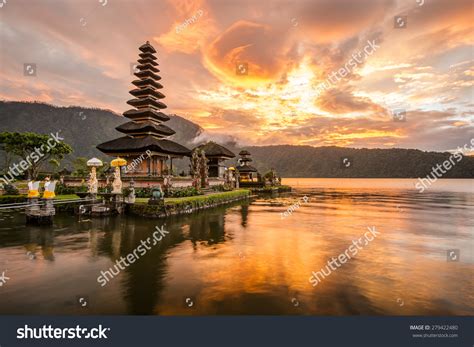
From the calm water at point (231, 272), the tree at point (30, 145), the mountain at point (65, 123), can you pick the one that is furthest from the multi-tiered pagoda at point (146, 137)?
the mountain at point (65, 123)

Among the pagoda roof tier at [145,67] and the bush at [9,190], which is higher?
the pagoda roof tier at [145,67]

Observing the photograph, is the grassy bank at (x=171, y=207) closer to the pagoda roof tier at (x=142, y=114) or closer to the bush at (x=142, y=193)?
the bush at (x=142, y=193)

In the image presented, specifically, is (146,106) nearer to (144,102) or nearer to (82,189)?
(144,102)

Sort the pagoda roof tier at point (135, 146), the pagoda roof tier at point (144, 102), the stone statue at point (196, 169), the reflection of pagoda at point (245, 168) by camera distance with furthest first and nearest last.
A: the reflection of pagoda at point (245, 168)
the pagoda roof tier at point (144, 102)
the stone statue at point (196, 169)
the pagoda roof tier at point (135, 146)

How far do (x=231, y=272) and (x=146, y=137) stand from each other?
2941cm

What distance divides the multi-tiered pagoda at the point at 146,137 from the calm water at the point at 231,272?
57.8ft

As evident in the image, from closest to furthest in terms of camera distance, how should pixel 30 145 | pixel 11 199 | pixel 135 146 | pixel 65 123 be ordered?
pixel 11 199 → pixel 135 146 → pixel 30 145 → pixel 65 123

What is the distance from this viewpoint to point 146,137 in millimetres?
35344

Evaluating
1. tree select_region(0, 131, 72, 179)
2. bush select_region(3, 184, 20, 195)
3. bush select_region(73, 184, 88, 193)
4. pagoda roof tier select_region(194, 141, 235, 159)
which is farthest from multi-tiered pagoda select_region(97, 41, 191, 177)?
tree select_region(0, 131, 72, 179)

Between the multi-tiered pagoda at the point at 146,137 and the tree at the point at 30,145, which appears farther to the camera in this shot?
the tree at the point at 30,145

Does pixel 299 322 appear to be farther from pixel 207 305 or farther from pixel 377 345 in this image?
pixel 207 305

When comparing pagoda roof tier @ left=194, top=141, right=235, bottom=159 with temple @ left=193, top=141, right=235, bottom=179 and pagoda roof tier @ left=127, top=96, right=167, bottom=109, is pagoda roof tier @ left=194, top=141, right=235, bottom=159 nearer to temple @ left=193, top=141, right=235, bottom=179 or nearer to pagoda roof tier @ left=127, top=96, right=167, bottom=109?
temple @ left=193, top=141, right=235, bottom=179

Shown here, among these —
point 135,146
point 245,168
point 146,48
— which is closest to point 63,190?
point 135,146

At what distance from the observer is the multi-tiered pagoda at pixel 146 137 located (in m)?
34.2
